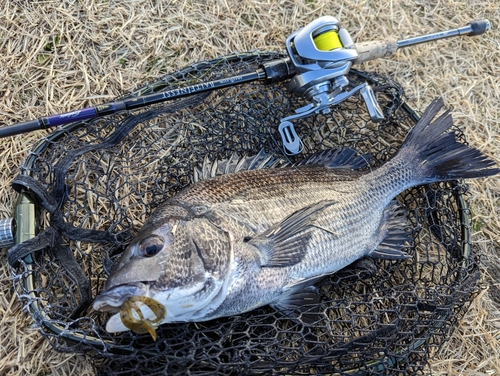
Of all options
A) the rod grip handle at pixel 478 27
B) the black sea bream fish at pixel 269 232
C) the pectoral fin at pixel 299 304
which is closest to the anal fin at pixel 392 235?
the black sea bream fish at pixel 269 232

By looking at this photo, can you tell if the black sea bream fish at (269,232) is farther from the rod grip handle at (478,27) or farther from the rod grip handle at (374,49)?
the rod grip handle at (478,27)

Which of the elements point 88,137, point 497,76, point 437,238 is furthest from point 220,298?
point 497,76

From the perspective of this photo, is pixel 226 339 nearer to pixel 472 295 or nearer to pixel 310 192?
pixel 310 192

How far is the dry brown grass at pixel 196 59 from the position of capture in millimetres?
2639

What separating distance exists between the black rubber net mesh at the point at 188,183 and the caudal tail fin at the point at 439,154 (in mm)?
176

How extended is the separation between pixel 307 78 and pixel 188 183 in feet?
3.12

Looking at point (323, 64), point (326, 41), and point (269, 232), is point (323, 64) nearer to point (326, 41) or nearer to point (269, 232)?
point (326, 41)

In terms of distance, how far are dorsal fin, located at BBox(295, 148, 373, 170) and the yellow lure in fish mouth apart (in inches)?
49.9

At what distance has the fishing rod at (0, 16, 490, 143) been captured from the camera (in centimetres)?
247

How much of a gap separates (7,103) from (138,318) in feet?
5.70

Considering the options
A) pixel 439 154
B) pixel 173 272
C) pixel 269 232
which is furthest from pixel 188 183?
pixel 439 154

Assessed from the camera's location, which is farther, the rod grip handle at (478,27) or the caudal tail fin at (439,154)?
the rod grip handle at (478,27)

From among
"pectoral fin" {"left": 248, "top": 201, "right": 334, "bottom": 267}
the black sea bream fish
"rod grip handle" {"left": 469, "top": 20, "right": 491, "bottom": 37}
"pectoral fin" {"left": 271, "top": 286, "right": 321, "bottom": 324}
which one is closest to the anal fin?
the black sea bream fish

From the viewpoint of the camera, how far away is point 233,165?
2.57 meters
